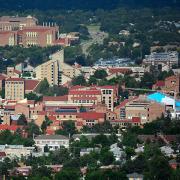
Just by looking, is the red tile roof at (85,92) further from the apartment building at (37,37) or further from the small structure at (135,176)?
the apartment building at (37,37)

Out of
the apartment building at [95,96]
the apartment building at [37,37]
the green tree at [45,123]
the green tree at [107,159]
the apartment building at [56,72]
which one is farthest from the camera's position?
the apartment building at [37,37]

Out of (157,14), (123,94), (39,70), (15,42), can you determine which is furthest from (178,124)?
(157,14)

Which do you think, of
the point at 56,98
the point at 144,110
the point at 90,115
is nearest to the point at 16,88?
the point at 56,98

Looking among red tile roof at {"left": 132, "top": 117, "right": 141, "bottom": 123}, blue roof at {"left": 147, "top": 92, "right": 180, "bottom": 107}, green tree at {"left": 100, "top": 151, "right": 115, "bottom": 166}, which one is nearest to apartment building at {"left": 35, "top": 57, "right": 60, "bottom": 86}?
blue roof at {"left": 147, "top": 92, "right": 180, "bottom": 107}

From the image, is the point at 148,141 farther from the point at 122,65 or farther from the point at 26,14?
the point at 26,14

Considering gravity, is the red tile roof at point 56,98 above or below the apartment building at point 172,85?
below

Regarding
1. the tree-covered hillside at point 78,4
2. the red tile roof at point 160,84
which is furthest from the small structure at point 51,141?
the tree-covered hillside at point 78,4

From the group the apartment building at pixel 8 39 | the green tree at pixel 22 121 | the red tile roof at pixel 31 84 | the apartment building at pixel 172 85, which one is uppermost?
the apartment building at pixel 172 85
